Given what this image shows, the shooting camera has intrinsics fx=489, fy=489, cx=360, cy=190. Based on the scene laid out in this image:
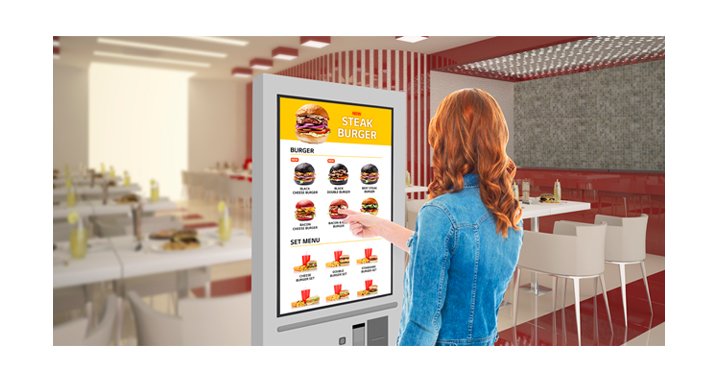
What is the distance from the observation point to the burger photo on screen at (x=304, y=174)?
1.14 m

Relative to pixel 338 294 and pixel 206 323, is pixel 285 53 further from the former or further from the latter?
pixel 338 294

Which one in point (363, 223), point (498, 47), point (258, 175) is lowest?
point (363, 223)

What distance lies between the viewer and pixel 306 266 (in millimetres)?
1193

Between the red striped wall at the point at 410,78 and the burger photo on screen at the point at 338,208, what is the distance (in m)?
4.46

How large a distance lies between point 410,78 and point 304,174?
16.8 feet

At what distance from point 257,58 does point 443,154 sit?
7965 millimetres

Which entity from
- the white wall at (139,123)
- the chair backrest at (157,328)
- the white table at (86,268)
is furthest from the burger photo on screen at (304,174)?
the white wall at (139,123)

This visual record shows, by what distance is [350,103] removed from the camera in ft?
4.00

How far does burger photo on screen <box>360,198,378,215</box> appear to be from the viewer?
1.27 metres

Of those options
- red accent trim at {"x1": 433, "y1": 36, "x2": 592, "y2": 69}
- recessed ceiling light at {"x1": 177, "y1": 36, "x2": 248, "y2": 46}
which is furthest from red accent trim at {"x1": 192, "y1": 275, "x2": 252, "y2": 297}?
recessed ceiling light at {"x1": 177, "y1": 36, "x2": 248, "y2": 46}

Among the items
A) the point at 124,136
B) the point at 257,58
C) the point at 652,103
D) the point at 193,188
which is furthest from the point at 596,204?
the point at 124,136

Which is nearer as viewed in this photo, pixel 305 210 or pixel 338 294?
pixel 305 210

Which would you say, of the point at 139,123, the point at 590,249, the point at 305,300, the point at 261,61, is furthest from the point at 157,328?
A: the point at 139,123
